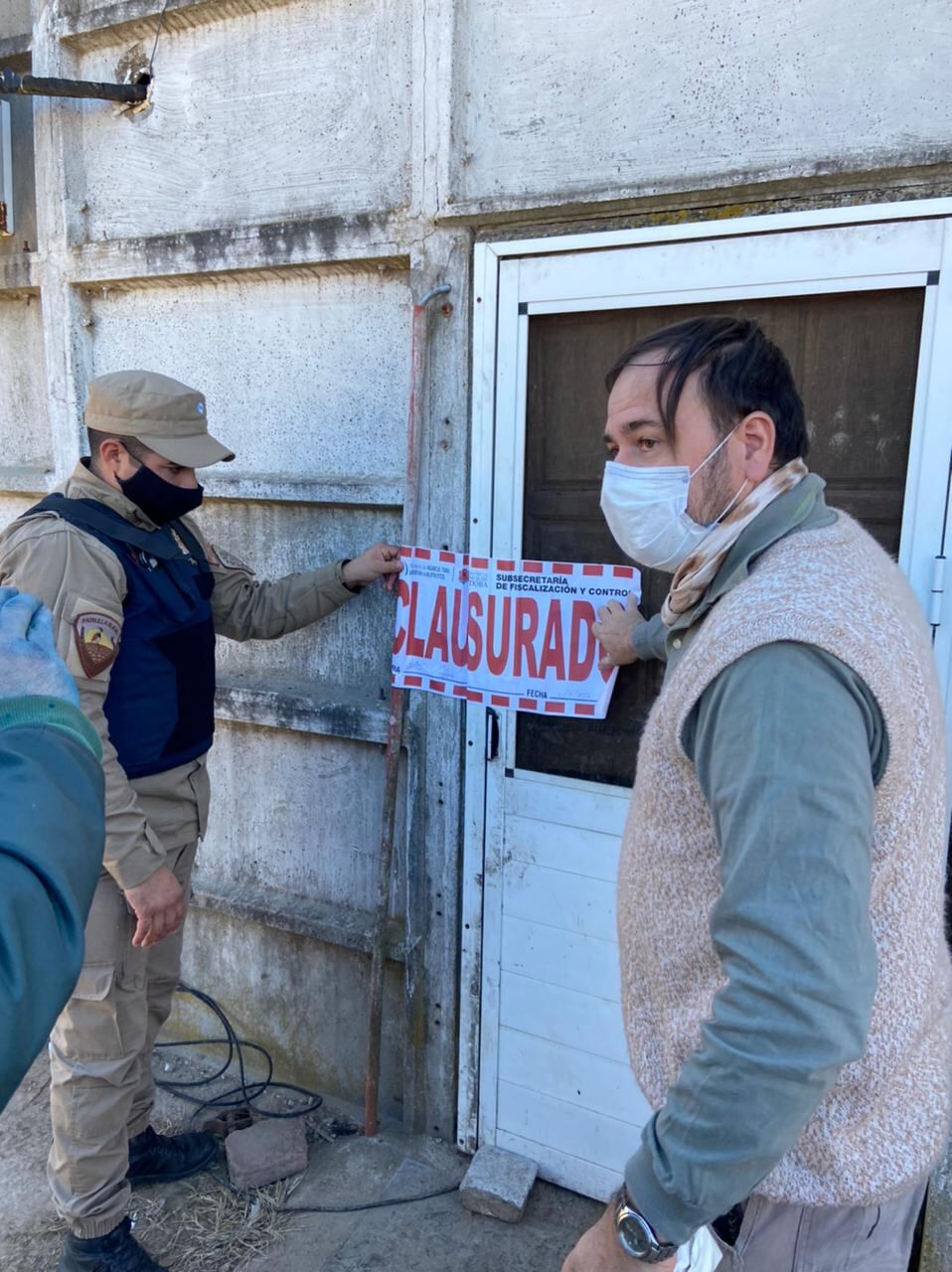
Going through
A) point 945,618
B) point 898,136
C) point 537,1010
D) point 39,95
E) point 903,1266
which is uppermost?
point 39,95

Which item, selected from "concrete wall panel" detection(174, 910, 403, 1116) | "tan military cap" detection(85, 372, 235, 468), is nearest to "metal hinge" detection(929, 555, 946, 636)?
"tan military cap" detection(85, 372, 235, 468)

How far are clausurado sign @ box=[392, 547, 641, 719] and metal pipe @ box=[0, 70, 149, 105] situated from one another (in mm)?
1932

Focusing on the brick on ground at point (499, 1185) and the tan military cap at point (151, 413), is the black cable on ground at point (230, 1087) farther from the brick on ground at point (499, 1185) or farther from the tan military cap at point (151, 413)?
the tan military cap at point (151, 413)

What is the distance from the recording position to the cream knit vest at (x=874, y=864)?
116cm

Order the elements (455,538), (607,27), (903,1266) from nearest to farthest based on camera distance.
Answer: (903,1266), (607,27), (455,538)

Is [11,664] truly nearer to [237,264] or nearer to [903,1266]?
[903,1266]

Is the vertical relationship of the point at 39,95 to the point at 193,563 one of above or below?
above

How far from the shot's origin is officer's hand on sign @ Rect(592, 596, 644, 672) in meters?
2.40

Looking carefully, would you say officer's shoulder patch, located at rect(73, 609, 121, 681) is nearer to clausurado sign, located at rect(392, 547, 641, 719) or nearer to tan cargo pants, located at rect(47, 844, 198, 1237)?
tan cargo pants, located at rect(47, 844, 198, 1237)

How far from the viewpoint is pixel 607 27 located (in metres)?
2.28

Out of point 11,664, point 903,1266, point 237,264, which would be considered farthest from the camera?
point 237,264

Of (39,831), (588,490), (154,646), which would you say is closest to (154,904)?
(154,646)

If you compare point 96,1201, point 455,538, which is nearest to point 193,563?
point 455,538

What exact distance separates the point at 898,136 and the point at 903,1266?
220cm
